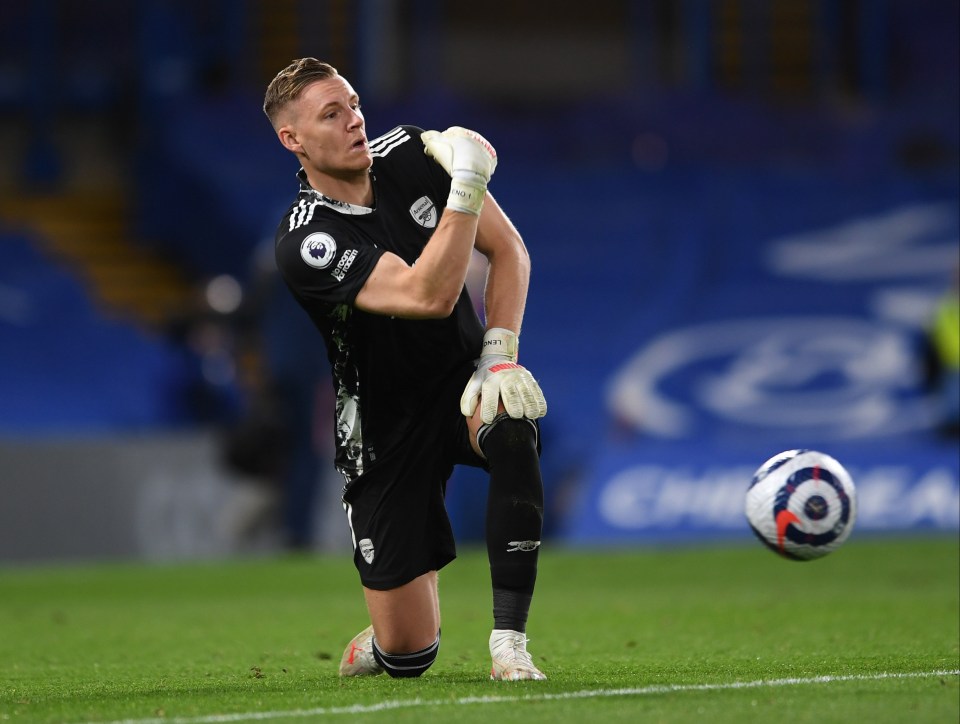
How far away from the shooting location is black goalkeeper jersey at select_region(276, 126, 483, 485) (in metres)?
5.51

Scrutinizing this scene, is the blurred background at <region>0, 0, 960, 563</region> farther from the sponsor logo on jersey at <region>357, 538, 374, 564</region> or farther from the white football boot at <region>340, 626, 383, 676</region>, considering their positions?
the sponsor logo on jersey at <region>357, 538, 374, 564</region>

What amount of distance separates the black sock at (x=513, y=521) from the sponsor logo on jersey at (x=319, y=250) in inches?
28.3

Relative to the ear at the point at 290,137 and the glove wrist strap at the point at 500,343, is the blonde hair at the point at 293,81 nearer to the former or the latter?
the ear at the point at 290,137

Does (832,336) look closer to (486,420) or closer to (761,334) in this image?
(761,334)

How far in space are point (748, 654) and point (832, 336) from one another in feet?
35.2

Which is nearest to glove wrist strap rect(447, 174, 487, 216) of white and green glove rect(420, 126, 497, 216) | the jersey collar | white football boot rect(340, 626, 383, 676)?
white and green glove rect(420, 126, 497, 216)

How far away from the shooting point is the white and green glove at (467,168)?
503 cm

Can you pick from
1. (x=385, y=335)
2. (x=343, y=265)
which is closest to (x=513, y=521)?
(x=385, y=335)

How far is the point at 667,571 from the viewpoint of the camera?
1098 centimetres

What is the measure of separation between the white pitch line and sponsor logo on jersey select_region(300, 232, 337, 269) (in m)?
1.35

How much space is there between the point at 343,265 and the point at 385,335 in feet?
1.37

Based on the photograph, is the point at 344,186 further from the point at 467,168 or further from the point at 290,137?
the point at 467,168

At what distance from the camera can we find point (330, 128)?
17.9 ft

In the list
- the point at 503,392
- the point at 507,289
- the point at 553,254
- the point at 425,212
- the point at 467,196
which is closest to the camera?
the point at 467,196
